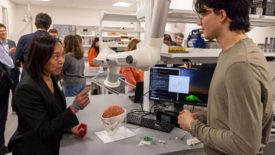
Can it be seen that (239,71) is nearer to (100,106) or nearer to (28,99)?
(28,99)

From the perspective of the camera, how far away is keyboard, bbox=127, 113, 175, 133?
162 cm

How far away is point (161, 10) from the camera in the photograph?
119cm

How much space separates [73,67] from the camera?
338 centimetres

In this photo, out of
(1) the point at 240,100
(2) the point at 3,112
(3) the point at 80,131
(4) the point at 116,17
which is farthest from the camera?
(2) the point at 3,112

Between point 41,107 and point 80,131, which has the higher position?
point 41,107

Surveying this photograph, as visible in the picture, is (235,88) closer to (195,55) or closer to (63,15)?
(195,55)

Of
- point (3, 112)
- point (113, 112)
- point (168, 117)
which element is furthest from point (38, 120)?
point (3, 112)

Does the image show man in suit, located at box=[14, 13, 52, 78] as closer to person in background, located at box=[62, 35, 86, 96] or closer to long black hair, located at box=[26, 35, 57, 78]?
person in background, located at box=[62, 35, 86, 96]

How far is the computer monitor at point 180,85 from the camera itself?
1791 millimetres

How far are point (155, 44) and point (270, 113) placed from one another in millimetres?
661

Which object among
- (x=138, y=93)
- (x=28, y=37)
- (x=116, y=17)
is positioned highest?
(x=116, y=17)

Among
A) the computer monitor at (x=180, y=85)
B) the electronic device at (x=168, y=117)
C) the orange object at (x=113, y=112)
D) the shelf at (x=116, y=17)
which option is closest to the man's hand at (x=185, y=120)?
the orange object at (x=113, y=112)

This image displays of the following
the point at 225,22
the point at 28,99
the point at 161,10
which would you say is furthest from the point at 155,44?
the point at 28,99

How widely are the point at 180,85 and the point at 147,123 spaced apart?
398mm
